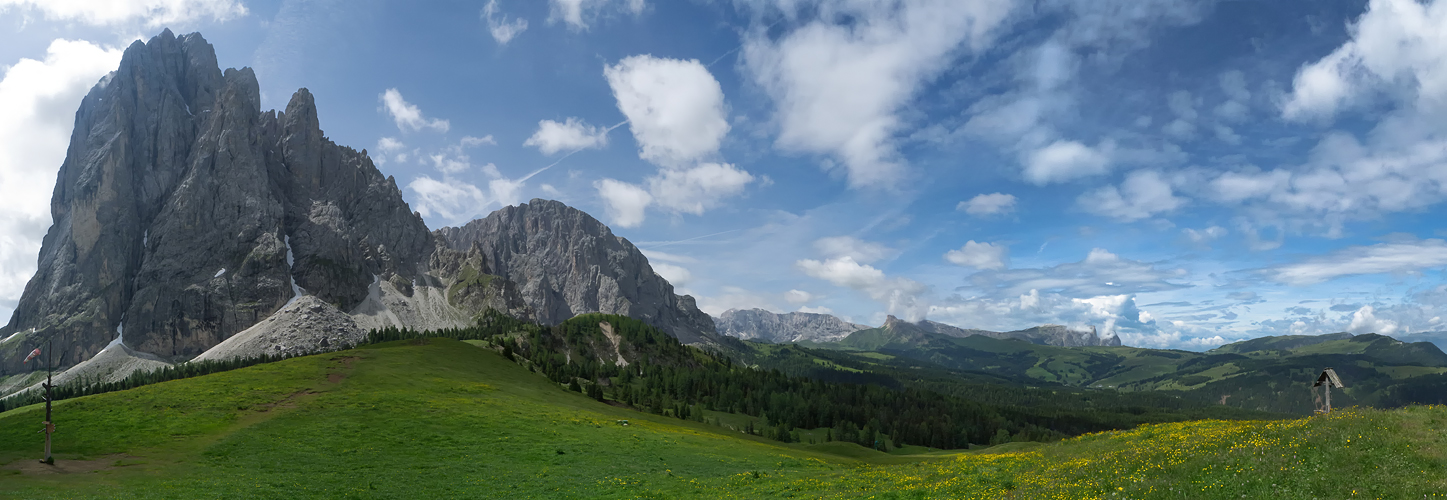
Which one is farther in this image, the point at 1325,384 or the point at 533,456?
the point at 533,456

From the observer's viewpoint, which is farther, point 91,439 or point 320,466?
point 91,439

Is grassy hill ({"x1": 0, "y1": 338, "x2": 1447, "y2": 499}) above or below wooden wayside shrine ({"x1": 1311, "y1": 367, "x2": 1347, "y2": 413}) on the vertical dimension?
below

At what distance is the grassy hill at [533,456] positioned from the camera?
23.4 m

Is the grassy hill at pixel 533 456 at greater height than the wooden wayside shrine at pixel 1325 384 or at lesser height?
lesser

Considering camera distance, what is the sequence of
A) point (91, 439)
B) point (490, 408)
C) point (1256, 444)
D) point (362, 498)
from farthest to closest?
point (490, 408) < point (91, 439) < point (362, 498) < point (1256, 444)

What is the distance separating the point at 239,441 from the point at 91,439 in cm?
1194

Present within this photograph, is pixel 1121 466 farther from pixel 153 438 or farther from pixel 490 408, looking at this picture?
pixel 153 438

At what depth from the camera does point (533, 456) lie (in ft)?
169

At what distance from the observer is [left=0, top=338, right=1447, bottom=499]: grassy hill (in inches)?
920

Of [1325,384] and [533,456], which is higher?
[1325,384]

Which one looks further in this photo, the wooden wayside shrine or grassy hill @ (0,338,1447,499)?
the wooden wayside shrine

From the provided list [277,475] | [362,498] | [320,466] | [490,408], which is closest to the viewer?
[362,498]

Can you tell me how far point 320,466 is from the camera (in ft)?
154

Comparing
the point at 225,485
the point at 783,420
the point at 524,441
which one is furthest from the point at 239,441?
the point at 783,420
